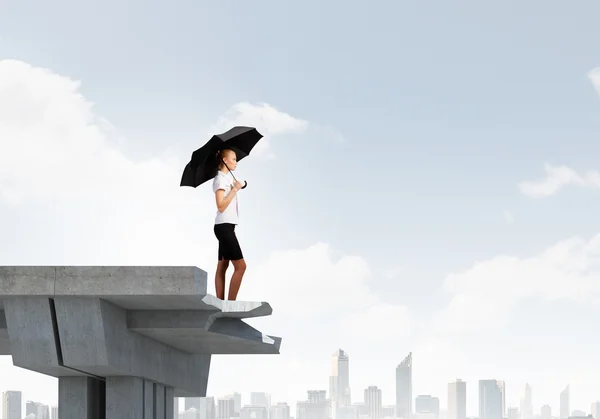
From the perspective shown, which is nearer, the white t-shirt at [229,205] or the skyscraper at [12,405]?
the white t-shirt at [229,205]

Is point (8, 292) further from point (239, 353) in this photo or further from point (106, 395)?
point (239, 353)

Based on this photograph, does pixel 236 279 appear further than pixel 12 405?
No

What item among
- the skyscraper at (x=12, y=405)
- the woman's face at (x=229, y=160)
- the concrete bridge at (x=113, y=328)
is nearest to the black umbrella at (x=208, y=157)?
the woman's face at (x=229, y=160)

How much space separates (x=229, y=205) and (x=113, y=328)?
2609mm

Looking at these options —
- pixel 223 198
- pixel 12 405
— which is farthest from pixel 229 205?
pixel 12 405

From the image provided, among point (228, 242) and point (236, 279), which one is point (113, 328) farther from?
point (228, 242)

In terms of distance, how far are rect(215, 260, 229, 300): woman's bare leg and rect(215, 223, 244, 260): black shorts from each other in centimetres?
11

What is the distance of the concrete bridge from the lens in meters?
12.8

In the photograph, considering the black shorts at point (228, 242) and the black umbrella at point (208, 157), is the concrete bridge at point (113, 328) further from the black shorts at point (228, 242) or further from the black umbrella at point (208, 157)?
the black umbrella at point (208, 157)

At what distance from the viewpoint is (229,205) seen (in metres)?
15.1

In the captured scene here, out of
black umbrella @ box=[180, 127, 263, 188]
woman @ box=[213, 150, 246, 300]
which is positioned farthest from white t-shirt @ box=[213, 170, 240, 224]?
black umbrella @ box=[180, 127, 263, 188]

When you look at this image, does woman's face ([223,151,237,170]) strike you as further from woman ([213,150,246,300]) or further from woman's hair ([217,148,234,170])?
woman ([213,150,246,300])

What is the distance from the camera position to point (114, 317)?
1367 centimetres

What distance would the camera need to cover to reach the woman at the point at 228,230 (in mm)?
15109
